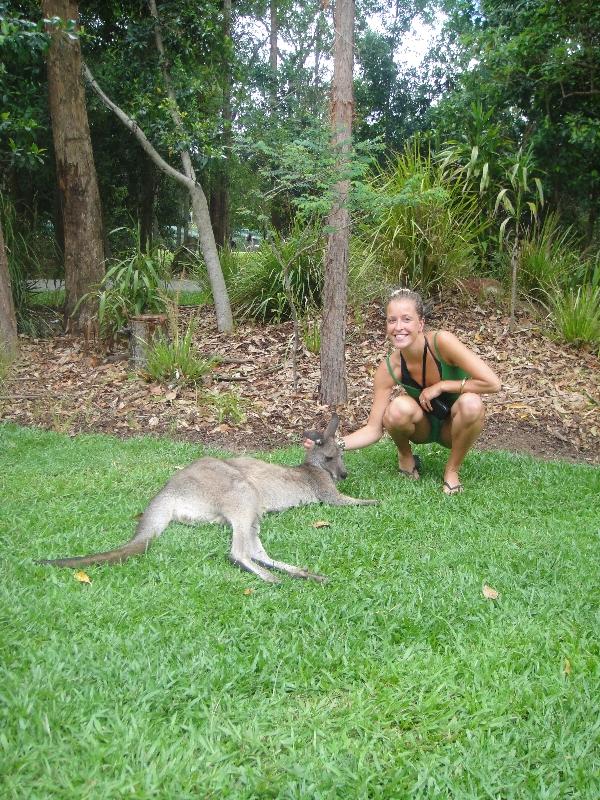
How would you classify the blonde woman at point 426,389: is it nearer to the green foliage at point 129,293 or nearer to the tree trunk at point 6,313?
the green foliage at point 129,293

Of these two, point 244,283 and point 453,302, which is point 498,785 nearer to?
point 453,302

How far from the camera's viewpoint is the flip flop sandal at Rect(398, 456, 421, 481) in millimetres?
5141

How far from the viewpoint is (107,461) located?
18.1 feet

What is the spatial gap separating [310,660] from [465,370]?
2.55 meters

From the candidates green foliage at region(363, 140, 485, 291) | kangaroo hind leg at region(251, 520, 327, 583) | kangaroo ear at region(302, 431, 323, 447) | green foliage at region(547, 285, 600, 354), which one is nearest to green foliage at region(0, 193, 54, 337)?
green foliage at region(363, 140, 485, 291)

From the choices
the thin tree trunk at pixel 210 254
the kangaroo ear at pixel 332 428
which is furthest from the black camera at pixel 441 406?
the thin tree trunk at pixel 210 254

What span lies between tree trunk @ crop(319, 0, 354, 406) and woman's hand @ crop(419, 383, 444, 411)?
175 centimetres

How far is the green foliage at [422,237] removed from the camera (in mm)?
8641

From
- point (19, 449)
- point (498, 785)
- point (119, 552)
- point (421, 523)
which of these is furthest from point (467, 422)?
point (19, 449)

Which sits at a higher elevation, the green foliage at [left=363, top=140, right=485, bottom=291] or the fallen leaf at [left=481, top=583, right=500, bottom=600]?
the green foliage at [left=363, top=140, right=485, bottom=291]

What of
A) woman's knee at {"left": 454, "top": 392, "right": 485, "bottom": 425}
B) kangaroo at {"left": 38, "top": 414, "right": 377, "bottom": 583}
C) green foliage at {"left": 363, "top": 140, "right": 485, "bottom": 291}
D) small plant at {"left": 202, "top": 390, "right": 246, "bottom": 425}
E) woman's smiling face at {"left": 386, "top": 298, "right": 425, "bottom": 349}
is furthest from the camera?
green foliage at {"left": 363, "top": 140, "right": 485, "bottom": 291}

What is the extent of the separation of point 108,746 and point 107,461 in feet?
11.6

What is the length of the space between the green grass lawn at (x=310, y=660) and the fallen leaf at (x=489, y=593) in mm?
47

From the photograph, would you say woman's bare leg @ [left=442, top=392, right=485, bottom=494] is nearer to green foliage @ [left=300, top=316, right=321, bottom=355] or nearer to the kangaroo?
the kangaroo
